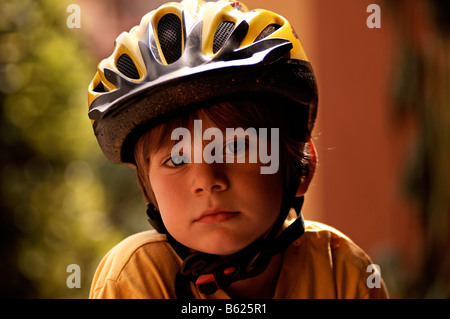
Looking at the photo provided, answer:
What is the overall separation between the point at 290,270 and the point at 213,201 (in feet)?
0.81

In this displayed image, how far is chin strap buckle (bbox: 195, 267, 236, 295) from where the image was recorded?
2.84 ft

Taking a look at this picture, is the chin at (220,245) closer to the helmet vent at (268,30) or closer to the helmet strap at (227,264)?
the helmet strap at (227,264)

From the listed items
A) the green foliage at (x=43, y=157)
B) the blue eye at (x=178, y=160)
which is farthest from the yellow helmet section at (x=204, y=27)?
the green foliage at (x=43, y=157)

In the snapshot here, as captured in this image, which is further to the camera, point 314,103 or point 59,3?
point 59,3

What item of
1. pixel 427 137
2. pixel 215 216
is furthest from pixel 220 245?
pixel 427 137

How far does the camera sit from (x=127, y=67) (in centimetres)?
88

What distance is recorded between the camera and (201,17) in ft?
2.84

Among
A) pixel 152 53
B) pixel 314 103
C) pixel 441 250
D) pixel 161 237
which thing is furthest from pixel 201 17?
pixel 441 250

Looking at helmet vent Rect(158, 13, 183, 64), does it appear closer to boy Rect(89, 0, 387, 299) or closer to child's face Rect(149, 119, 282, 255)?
boy Rect(89, 0, 387, 299)

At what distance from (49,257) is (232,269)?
1.06 metres

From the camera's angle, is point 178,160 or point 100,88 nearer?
point 178,160

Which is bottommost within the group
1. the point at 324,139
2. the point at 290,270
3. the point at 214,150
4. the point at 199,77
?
the point at 290,270

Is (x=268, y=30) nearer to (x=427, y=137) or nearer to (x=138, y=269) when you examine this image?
(x=138, y=269)

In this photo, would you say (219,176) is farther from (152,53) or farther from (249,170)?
(152,53)
